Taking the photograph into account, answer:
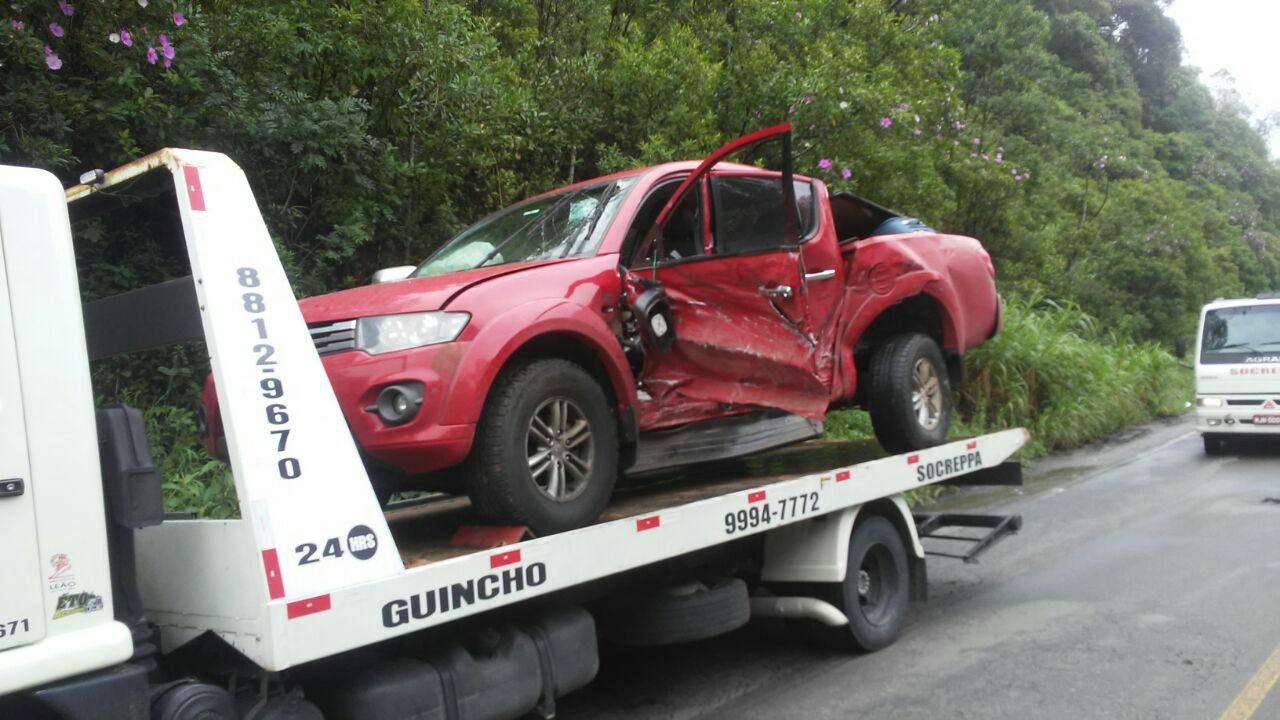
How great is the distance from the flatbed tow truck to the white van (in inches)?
444

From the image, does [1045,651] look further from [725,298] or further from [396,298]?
[396,298]

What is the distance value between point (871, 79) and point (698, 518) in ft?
27.4

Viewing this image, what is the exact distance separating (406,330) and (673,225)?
5.75 ft

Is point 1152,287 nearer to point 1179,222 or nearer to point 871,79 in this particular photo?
point 1179,222

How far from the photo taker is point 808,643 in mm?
5777

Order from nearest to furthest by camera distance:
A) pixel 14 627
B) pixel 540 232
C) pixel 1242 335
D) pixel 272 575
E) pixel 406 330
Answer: pixel 14 627 < pixel 272 575 < pixel 406 330 < pixel 540 232 < pixel 1242 335

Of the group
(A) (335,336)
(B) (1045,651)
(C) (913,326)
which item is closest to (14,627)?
(A) (335,336)

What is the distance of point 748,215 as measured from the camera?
218 inches

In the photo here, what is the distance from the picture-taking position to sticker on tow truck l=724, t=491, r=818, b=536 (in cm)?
477

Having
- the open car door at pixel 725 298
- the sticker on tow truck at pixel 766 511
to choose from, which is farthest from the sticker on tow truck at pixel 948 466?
the sticker on tow truck at pixel 766 511

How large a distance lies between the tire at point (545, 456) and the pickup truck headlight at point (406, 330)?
291 mm

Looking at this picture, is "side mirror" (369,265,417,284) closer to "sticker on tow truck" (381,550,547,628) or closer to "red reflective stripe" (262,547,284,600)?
"sticker on tow truck" (381,550,547,628)

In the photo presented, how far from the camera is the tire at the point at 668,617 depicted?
4785 mm

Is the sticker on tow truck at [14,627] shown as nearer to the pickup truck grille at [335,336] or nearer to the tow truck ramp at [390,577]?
the tow truck ramp at [390,577]
